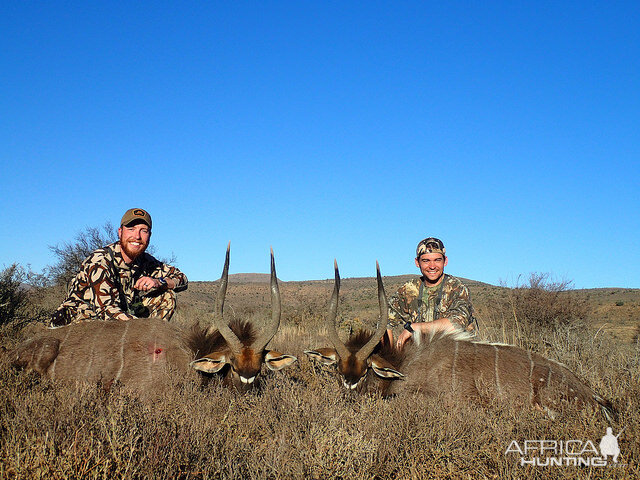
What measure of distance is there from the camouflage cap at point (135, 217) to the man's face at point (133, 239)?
0.18 ft

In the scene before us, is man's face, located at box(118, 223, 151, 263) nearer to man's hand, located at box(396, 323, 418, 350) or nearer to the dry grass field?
the dry grass field

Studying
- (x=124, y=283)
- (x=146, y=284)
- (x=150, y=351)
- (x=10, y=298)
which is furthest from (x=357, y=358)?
(x=10, y=298)

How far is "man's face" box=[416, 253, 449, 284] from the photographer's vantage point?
6977mm

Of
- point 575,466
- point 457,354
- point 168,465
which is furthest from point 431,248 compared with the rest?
point 168,465

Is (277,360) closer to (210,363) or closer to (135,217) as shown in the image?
(210,363)

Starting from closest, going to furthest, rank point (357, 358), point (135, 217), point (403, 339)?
point (357, 358) < point (403, 339) < point (135, 217)

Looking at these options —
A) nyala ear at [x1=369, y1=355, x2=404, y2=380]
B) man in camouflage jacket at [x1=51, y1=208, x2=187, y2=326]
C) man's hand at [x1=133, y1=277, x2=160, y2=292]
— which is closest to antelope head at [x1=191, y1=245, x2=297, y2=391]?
nyala ear at [x1=369, y1=355, x2=404, y2=380]

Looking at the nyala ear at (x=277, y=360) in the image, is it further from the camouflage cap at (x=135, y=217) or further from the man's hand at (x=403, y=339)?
the camouflage cap at (x=135, y=217)

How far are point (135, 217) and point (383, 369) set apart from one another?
3.70m

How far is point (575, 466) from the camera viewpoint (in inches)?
130

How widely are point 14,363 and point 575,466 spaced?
540 centimetres

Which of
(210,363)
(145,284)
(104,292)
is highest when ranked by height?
(145,284)

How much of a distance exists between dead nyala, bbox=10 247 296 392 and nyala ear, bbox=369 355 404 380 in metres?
0.90

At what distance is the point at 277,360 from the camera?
5457 mm
